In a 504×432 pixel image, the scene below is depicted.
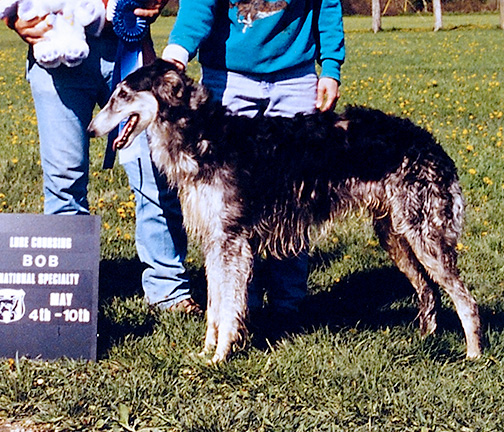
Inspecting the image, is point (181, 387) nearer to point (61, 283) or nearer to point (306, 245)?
point (61, 283)

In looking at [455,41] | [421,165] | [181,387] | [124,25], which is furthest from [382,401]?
[455,41]

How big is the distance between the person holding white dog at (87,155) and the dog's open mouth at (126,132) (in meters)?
0.56

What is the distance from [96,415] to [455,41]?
25973 millimetres

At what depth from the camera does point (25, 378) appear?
3670 mm

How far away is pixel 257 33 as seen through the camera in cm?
409

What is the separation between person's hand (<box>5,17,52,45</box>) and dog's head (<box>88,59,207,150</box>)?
63 cm

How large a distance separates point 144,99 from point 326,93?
1157mm

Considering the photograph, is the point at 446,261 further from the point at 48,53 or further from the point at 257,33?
the point at 48,53

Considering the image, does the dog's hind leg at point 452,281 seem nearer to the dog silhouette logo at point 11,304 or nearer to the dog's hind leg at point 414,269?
the dog's hind leg at point 414,269

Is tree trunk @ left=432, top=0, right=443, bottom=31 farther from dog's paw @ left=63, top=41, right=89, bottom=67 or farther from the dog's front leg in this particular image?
the dog's front leg

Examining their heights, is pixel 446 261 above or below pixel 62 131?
below

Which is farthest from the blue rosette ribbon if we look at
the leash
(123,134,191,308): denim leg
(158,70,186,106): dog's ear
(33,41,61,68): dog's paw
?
(123,134,191,308): denim leg

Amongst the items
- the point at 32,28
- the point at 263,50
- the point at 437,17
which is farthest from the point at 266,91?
the point at 437,17

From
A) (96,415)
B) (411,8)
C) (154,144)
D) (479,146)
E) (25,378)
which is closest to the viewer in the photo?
(96,415)
